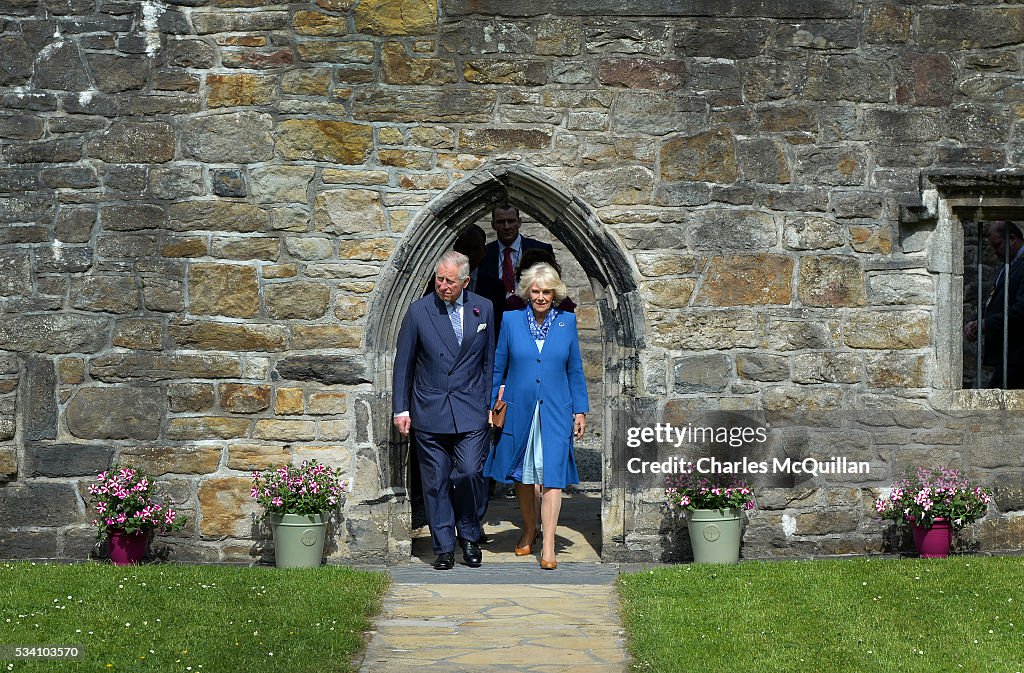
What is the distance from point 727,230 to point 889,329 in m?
1.17

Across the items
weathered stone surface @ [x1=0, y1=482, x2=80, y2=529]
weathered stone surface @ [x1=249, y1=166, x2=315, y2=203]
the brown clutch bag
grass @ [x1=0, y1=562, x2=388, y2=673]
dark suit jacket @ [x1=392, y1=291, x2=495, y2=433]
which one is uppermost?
weathered stone surface @ [x1=249, y1=166, x2=315, y2=203]

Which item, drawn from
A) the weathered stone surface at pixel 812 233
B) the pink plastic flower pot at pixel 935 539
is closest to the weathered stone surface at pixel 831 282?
the weathered stone surface at pixel 812 233

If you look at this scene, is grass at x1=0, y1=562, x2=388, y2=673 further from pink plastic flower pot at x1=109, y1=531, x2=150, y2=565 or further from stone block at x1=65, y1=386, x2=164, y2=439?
stone block at x1=65, y1=386, x2=164, y2=439

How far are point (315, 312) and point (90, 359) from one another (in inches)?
54.6

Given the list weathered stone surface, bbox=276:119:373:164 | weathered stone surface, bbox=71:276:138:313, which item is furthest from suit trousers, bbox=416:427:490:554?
weathered stone surface, bbox=71:276:138:313

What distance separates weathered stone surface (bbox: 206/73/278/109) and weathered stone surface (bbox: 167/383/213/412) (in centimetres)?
168

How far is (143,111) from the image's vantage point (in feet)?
26.0

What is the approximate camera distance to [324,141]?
7.92 meters

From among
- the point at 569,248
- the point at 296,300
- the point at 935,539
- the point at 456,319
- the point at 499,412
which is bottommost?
the point at 935,539

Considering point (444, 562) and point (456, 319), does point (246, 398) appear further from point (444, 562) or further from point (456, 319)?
point (444, 562)

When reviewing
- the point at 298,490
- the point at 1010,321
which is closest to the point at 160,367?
the point at 298,490

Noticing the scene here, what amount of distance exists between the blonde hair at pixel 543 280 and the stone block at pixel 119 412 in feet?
7.55

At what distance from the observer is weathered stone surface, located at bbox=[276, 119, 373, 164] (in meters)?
7.90

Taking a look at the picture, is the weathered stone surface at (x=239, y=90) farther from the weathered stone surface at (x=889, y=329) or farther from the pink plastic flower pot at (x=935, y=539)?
the pink plastic flower pot at (x=935, y=539)
